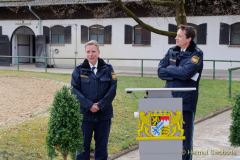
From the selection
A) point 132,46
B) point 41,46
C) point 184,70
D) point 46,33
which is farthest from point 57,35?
point 184,70

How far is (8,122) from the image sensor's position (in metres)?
8.96

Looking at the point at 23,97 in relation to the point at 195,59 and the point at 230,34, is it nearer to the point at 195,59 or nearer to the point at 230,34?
the point at 195,59

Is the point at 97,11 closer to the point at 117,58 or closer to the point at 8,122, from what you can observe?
the point at 117,58

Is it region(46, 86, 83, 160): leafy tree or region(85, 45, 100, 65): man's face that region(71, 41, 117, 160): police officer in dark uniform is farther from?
region(46, 86, 83, 160): leafy tree

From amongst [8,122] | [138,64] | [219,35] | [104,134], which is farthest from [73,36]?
[104,134]

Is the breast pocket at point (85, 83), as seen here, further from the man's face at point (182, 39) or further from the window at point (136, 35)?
the window at point (136, 35)

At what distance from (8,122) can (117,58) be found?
741 inches

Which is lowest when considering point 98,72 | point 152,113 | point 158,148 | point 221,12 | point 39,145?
point 39,145

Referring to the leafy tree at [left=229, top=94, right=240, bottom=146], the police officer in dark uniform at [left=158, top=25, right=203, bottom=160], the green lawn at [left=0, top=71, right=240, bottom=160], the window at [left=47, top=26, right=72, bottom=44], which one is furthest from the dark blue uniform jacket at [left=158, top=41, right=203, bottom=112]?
the window at [left=47, top=26, right=72, bottom=44]

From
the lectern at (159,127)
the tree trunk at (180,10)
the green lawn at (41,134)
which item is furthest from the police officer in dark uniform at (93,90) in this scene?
the tree trunk at (180,10)

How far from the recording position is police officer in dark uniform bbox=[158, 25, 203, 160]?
572 centimetres

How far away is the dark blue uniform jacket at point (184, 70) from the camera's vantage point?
5.70m

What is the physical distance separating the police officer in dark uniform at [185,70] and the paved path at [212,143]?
0.78m

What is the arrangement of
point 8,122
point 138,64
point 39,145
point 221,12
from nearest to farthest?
point 39,145 → point 8,122 → point 221,12 → point 138,64
